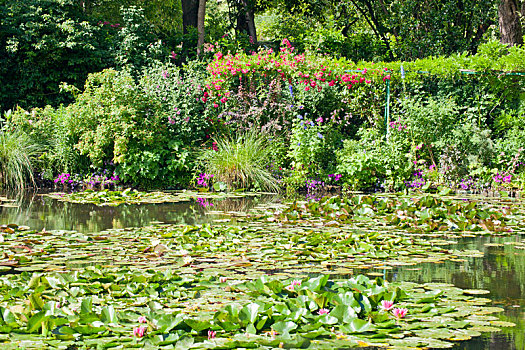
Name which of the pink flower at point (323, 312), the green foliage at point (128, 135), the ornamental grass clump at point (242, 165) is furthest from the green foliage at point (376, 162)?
the pink flower at point (323, 312)

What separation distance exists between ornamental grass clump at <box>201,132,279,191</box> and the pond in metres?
0.83

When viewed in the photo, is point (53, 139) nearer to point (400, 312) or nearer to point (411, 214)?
point (411, 214)

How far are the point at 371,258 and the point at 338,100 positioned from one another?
23.8 feet

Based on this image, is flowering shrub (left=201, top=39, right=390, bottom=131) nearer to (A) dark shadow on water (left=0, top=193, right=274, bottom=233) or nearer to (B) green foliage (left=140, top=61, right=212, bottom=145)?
(B) green foliage (left=140, top=61, right=212, bottom=145)

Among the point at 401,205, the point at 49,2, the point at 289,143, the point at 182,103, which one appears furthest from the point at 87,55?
the point at 401,205

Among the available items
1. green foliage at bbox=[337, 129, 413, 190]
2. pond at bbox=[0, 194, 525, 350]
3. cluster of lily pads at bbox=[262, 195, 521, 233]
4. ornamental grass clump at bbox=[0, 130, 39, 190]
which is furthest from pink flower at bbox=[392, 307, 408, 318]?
ornamental grass clump at bbox=[0, 130, 39, 190]

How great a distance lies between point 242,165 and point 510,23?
7.69 meters

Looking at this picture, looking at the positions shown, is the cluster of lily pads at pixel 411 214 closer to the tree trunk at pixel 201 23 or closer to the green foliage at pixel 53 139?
the green foliage at pixel 53 139

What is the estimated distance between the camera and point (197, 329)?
9.62 feet

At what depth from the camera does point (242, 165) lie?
1014cm

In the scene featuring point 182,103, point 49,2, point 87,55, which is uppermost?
point 49,2

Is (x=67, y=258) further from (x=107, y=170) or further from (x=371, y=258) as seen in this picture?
(x=107, y=170)

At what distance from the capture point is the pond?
3.41 meters

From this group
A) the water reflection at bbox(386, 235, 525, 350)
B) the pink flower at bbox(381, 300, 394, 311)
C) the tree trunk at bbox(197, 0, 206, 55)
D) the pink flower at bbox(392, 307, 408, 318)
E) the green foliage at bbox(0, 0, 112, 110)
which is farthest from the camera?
the tree trunk at bbox(197, 0, 206, 55)
